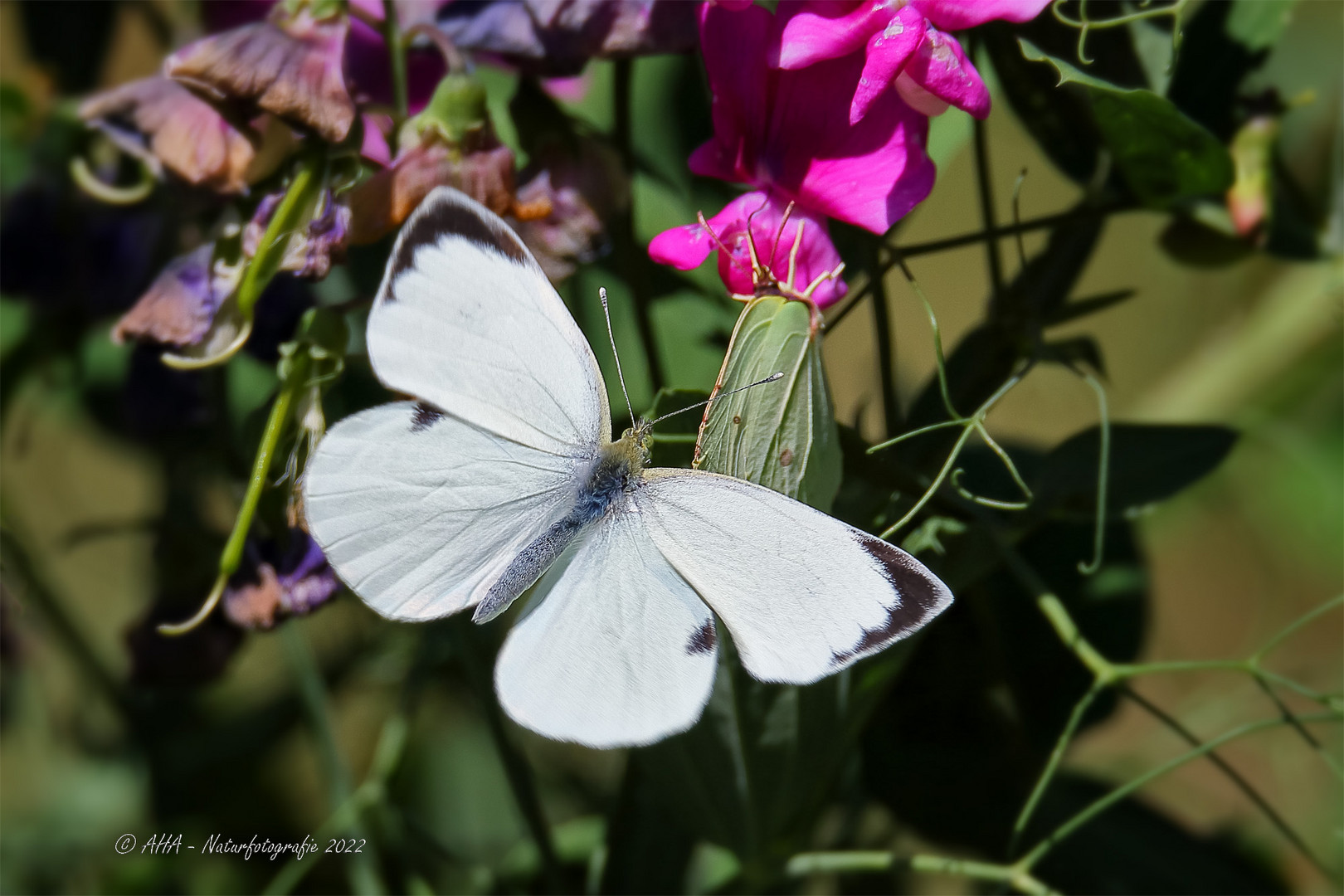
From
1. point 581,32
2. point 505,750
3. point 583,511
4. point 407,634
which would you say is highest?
point 581,32

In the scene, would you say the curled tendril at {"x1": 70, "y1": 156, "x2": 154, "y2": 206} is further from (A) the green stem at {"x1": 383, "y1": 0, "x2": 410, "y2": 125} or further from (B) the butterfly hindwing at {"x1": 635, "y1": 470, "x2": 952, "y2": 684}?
(B) the butterfly hindwing at {"x1": 635, "y1": 470, "x2": 952, "y2": 684}

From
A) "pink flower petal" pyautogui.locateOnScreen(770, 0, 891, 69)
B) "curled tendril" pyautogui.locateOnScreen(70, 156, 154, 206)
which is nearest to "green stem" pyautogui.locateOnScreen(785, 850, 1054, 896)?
"pink flower petal" pyautogui.locateOnScreen(770, 0, 891, 69)

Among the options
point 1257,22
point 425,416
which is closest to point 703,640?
point 425,416

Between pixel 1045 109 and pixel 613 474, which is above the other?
pixel 1045 109

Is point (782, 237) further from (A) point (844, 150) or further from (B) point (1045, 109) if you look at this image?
(B) point (1045, 109)

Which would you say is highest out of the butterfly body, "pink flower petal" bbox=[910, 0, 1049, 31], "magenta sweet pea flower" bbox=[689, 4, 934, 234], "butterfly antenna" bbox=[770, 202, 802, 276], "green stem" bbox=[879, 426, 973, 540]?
"pink flower petal" bbox=[910, 0, 1049, 31]

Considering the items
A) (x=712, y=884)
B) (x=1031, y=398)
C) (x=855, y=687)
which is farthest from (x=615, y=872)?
(x=1031, y=398)

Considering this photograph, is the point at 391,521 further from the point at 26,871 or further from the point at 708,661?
the point at 26,871
